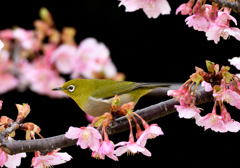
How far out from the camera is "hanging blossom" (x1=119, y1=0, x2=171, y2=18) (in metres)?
0.78

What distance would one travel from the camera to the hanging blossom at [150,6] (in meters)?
0.78

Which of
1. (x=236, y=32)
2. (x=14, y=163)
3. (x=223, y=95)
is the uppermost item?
(x=236, y=32)

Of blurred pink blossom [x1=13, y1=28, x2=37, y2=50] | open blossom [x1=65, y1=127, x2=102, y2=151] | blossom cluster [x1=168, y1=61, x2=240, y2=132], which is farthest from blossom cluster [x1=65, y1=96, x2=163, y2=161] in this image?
blurred pink blossom [x1=13, y1=28, x2=37, y2=50]

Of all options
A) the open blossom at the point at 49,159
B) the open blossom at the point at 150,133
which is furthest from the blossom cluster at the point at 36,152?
the open blossom at the point at 150,133

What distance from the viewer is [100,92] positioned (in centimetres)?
137

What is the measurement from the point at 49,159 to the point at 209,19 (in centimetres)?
57

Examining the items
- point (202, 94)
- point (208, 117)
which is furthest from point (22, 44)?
point (208, 117)

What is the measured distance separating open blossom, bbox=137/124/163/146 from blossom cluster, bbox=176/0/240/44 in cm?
28

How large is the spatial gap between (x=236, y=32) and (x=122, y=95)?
62 centimetres

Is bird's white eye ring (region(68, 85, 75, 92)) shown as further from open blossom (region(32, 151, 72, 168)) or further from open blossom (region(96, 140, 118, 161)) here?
open blossom (region(96, 140, 118, 161))

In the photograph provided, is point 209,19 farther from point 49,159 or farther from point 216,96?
point 49,159

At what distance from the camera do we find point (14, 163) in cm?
99

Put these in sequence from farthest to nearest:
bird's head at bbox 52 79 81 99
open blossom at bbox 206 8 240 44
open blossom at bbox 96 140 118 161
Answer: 1. bird's head at bbox 52 79 81 99
2. open blossom at bbox 206 8 240 44
3. open blossom at bbox 96 140 118 161

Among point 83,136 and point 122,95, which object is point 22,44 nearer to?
point 122,95
